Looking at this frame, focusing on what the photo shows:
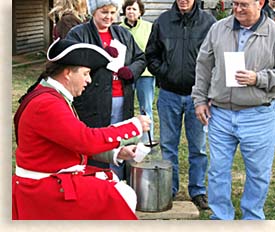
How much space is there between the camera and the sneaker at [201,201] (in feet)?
11.0

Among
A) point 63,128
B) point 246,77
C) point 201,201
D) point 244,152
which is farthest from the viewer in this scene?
point 201,201

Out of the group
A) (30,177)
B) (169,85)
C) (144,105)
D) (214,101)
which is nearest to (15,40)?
(144,105)

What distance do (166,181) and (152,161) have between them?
11 cm

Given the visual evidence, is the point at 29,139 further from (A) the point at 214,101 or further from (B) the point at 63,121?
(A) the point at 214,101

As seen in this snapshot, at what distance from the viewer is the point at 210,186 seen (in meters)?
2.96

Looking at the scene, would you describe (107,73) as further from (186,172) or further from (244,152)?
(186,172)

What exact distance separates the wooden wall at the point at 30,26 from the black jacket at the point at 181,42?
1.81m

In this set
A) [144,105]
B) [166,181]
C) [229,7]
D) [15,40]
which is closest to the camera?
[166,181]

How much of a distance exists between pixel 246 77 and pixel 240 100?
0.11m

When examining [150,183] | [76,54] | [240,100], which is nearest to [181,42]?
[240,100]

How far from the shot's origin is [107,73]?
3080 millimetres

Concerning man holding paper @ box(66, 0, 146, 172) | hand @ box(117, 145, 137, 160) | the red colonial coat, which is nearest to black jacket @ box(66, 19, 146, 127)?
man holding paper @ box(66, 0, 146, 172)

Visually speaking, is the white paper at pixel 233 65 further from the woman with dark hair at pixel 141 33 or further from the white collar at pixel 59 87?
the woman with dark hair at pixel 141 33

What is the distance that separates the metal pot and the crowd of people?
0.12 m
